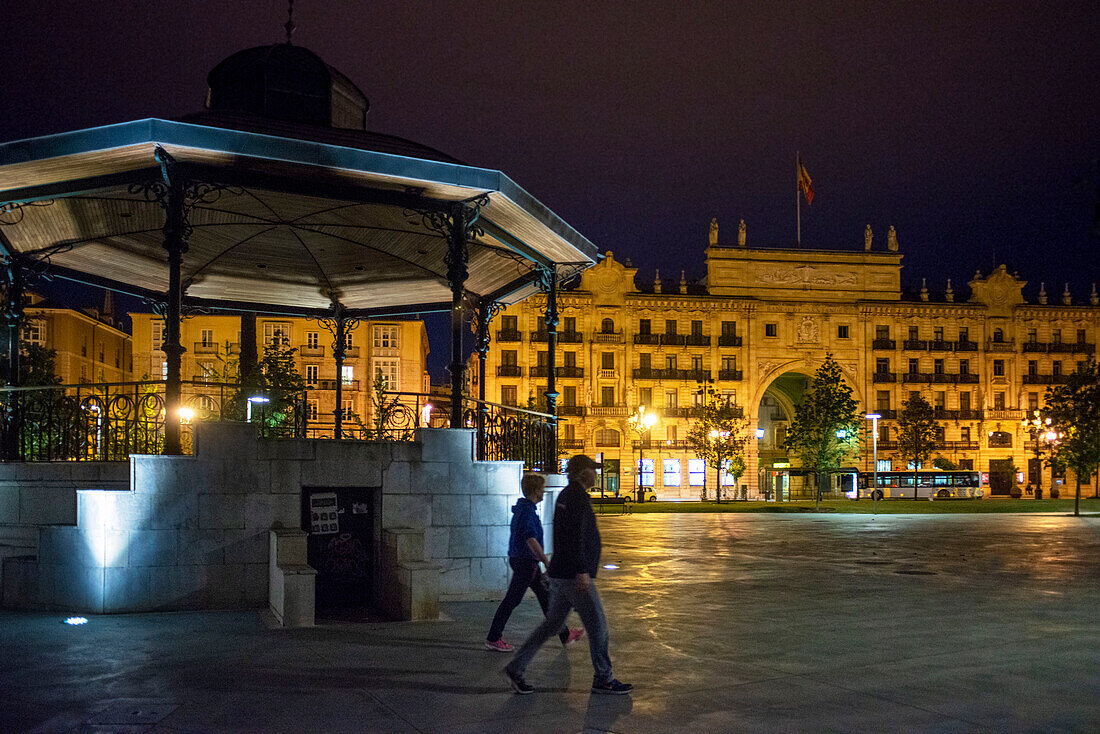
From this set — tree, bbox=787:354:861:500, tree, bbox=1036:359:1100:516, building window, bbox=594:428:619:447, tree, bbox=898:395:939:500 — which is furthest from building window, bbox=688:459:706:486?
tree, bbox=1036:359:1100:516

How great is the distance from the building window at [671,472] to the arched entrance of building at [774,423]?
6914mm

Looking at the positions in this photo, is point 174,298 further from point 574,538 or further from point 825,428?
point 825,428

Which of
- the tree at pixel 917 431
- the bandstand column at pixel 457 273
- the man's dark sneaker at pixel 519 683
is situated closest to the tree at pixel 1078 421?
the tree at pixel 917 431

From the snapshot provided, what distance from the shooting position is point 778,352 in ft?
268

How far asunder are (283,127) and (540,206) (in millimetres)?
3781

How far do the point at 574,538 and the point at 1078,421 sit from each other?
50.4 m

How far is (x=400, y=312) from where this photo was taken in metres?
20.4

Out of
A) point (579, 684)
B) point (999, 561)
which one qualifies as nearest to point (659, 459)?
point (999, 561)

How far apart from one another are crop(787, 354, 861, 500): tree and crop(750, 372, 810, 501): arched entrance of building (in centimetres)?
1674

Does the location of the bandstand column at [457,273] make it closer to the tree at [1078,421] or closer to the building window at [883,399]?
the tree at [1078,421]

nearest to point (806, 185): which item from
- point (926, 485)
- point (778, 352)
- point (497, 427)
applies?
point (778, 352)

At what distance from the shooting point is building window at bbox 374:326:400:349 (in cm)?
7788

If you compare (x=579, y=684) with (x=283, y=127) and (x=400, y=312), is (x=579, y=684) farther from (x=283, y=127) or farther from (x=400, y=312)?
(x=400, y=312)

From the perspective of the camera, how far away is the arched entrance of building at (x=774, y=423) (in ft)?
270
